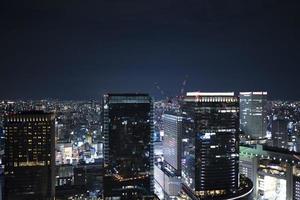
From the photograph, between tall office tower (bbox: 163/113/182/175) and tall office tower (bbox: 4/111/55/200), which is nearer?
tall office tower (bbox: 4/111/55/200)

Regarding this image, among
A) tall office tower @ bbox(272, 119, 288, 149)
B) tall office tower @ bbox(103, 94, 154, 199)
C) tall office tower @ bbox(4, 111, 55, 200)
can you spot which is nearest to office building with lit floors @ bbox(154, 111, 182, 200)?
tall office tower @ bbox(103, 94, 154, 199)

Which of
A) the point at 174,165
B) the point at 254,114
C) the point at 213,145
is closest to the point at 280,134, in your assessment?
the point at 254,114

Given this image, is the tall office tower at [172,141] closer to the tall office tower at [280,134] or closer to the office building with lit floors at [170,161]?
the office building with lit floors at [170,161]

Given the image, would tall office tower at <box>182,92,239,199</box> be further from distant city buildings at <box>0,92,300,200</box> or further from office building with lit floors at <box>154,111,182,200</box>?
office building with lit floors at <box>154,111,182,200</box>

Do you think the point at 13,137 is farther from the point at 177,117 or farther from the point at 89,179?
the point at 177,117

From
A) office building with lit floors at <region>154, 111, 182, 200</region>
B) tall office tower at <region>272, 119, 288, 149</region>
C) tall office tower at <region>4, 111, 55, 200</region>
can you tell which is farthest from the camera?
tall office tower at <region>272, 119, 288, 149</region>

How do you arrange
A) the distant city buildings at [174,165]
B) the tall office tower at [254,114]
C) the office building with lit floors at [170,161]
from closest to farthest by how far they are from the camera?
the distant city buildings at [174,165] < the office building with lit floors at [170,161] < the tall office tower at [254,114]

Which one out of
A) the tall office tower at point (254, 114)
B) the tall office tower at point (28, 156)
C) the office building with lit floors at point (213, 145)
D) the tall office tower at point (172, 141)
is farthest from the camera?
the tall office tower at point (254, 114)

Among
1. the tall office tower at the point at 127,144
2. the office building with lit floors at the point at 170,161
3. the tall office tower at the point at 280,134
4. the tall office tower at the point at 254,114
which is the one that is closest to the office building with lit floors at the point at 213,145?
the office building with lit floors at the point at 170,161
